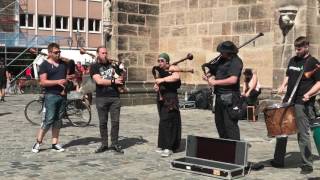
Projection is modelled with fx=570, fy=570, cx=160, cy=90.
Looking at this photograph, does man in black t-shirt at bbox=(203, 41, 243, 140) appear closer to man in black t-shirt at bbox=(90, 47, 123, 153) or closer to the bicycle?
man in black t-shirt at bbox=(90, 47, 123, 153)

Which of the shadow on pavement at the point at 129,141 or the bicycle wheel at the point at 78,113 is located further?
the bicycle wheel at the point at 78,113

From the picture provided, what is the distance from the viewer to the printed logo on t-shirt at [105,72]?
9.63 metres

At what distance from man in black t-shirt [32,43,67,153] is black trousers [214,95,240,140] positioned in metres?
2.92

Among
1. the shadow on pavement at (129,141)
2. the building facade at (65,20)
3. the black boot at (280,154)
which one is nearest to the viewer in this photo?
the black boot at (280,154)

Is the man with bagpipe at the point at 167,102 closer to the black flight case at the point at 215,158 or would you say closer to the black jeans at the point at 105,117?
the black jeans at the point at 105,117

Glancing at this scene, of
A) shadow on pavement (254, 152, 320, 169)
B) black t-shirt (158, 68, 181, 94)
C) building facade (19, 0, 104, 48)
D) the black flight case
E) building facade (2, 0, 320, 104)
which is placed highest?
building facade (19, 0, 104, 48)

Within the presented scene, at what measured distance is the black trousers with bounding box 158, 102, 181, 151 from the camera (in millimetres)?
9548

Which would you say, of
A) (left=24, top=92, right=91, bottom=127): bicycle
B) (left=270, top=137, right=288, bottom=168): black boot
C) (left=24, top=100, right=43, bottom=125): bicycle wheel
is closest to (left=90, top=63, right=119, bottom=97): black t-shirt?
(left=270, top=137, right=288, bottom=168): black boot

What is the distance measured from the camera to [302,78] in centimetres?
787

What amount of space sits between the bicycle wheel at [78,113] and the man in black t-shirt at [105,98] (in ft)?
12.1

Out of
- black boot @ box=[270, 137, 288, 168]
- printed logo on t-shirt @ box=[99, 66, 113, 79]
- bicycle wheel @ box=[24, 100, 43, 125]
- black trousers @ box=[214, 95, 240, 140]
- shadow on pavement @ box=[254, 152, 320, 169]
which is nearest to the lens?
black trousers @ box=[214, 95, 240, 140]

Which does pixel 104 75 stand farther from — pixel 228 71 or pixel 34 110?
pixel 34 110

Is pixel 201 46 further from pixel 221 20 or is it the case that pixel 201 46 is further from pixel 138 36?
pixel 138 36

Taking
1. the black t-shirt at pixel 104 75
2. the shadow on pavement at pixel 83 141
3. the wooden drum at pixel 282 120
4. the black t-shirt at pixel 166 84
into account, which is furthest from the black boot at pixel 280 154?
the shadow on pavement at pixel 83 141
